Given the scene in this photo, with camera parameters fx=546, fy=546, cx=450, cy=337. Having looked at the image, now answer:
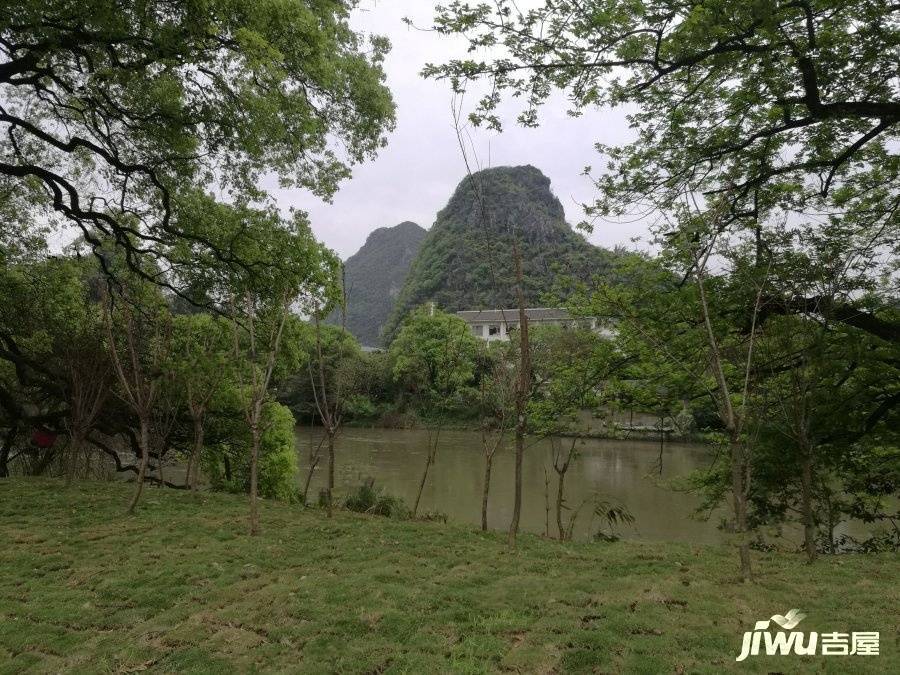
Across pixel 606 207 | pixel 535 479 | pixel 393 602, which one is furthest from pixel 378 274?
pixel 393 602

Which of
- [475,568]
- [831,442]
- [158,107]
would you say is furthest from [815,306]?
[158,107]

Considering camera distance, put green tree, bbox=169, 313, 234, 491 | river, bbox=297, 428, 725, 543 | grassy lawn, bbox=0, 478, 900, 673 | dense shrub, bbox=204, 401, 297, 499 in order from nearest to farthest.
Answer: grassy lawn, bbox=0, 478, 900, 673 → green tree, bbox=169, 313, 234, 491 → river, bbox=297, 428, 725, 543 → dense shrub, bbox=204, 401, 297, 499

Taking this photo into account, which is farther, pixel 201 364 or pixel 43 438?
pixel 43 438

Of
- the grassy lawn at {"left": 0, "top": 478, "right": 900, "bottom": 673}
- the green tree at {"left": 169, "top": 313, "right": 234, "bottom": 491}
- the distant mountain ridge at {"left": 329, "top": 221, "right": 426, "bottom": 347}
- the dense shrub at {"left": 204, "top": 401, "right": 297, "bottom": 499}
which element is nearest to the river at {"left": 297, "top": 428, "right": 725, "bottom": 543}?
the dense shrub at {"left": 204, "top": 401, "right": 297, "bottom": 499}

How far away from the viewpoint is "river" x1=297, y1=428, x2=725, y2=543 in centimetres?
1247

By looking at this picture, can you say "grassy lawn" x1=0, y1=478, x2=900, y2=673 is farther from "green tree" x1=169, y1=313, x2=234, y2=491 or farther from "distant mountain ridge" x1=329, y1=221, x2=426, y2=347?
"distant mountain ridge" x1=329, y1=221, x2=426, y2=347

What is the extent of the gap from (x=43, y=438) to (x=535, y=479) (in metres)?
13.4

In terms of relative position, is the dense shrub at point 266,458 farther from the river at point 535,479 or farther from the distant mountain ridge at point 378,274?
the distant mountain ridge at point 378,274

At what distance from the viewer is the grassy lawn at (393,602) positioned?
365 cm

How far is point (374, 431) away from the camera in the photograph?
35.5 meters

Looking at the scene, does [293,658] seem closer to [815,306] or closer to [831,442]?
[815,306]

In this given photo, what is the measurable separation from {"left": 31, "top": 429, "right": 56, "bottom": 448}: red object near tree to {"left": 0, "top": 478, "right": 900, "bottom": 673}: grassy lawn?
5.37 m

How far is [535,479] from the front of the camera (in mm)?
17922

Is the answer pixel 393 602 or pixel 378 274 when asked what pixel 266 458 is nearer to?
pixel 393 602
